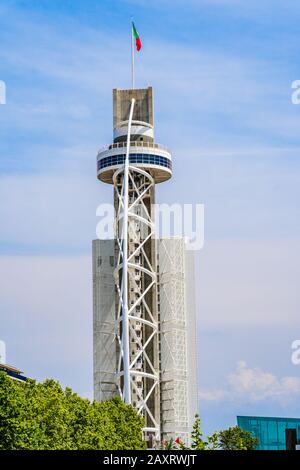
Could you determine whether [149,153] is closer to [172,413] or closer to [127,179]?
[127,179]

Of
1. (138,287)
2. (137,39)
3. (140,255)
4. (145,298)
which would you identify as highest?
(137,39)

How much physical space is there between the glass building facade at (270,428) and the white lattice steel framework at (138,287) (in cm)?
1540

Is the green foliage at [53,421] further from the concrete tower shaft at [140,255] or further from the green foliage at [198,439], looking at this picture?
the concrete tower shaft at [140,255]

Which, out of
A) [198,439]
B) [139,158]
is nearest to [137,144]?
[139,158]

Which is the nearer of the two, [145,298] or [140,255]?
[145,298]

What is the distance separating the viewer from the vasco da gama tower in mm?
158875

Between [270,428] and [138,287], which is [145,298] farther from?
[270,428]

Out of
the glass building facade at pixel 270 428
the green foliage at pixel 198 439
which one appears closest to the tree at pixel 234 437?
the glass building facade at pixel 270 428

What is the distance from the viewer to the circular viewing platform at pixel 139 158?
160750 millimetres

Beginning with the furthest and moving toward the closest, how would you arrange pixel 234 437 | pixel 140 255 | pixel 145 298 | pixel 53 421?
pixel 140 255
pixel 145 298
pixel 234 437
pixel 53 421

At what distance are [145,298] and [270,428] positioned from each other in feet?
93.2

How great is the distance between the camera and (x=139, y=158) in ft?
527
